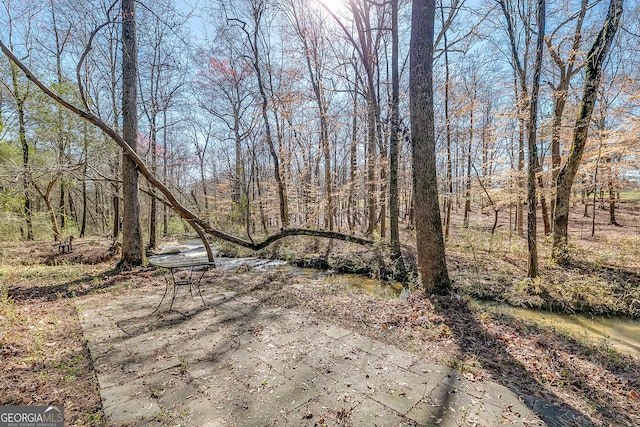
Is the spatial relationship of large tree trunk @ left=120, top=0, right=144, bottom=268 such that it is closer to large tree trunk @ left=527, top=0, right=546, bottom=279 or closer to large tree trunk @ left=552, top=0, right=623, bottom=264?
large tree trunk @ left=527, top=0, right=546, bottom=279

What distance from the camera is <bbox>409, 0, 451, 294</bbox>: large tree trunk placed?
4.50 metres

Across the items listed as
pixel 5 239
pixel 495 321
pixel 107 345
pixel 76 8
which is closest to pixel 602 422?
pixel 495 321

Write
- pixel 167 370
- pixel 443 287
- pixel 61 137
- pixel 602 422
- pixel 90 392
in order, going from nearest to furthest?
pixel 602 422, pixel 90 392, pixel 167 370, pixel 443 287, pixel 61 137

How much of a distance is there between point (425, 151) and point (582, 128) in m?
5.01

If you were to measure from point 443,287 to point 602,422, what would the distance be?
8.70 feet

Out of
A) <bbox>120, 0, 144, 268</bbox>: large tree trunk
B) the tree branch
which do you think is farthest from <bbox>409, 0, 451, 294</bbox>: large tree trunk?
<bbox>120, 0, 144, 268</bbox>: large tree trunk

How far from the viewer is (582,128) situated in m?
6.65

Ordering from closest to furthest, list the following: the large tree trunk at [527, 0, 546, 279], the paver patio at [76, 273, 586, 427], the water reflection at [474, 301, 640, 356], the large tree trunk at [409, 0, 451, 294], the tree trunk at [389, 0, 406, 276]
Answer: the paver patio at [76, 273, 586, 427], the water reflection at [474, 301, 640, 356], the large tree trunk at [409, 0, 451, 294], the large tree trunk at [527, 0, 546, 279], the tree trunk at [389, 0, 406, 276]

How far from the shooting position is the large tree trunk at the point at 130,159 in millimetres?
6602

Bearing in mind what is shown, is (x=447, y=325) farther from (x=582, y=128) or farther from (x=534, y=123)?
(x=582, y=128)

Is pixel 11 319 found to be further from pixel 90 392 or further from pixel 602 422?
pixel 602 422

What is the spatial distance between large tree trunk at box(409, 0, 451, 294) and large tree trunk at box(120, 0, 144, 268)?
6226 mm

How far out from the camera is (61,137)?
11.4m

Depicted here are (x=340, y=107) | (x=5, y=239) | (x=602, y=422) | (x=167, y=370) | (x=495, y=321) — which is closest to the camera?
(x=602, y=422)
